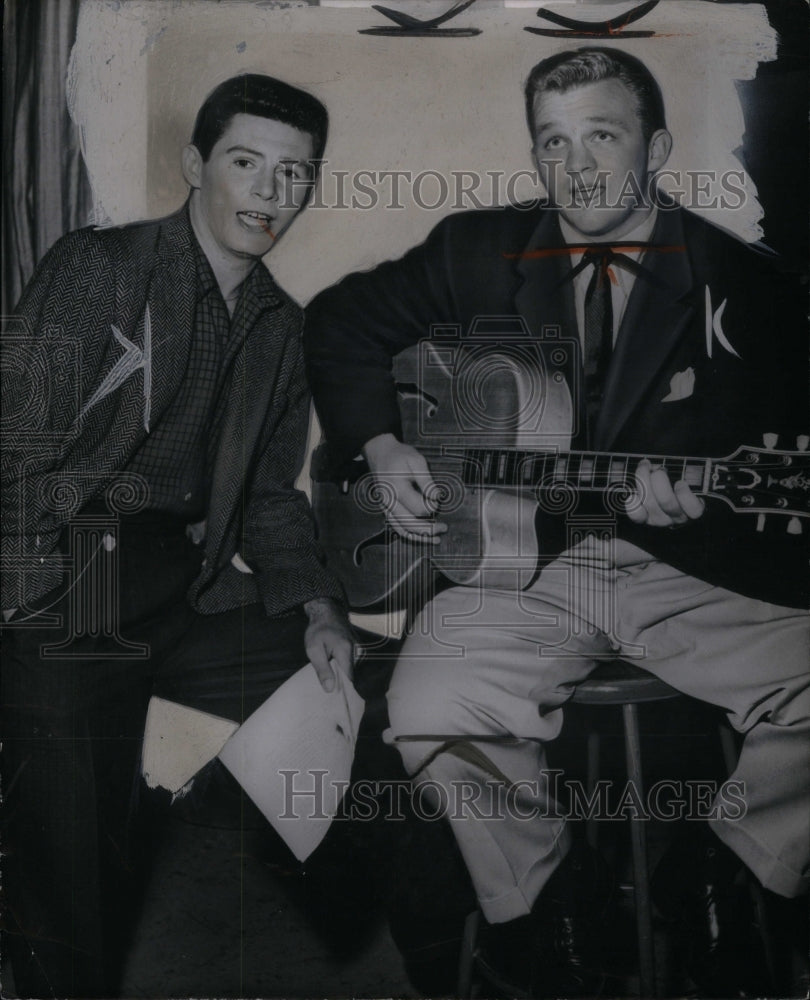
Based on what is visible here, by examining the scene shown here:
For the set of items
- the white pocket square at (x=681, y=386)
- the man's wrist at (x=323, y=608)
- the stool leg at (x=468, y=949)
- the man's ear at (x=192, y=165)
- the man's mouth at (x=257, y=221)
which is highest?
the man's ear at (x=192, y=165)

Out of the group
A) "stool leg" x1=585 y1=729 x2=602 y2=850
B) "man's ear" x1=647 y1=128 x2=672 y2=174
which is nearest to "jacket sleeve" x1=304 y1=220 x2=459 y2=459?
"man's ear" x1=647 y1=128 x2=672 y2=174

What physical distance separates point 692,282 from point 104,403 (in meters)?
1.49

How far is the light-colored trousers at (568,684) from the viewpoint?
2545mm

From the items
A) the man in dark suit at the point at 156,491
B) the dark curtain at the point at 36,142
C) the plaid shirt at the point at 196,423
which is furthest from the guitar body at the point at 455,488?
the dark curtain at the point at 36,142

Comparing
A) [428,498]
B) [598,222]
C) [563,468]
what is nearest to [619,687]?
[563,468]

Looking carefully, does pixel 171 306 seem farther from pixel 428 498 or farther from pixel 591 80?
pixel 591 80

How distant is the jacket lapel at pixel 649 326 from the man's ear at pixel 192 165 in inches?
43.9

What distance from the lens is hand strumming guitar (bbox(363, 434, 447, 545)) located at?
8.42 feet

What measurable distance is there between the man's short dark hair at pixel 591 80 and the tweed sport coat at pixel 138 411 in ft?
2.68

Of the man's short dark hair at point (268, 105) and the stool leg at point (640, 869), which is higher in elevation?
the man's short dark hair at point (268, 105)

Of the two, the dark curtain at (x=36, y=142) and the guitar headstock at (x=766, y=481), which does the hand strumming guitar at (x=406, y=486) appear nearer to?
the guitar headstock at (x=766, y=481)

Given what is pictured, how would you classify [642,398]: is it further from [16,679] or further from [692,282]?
[16,679]

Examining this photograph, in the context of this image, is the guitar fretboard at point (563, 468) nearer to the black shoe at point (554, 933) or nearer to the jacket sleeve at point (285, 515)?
the jacket sleeve at point (285, 515)

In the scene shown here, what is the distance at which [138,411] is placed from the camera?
8.48 ft
